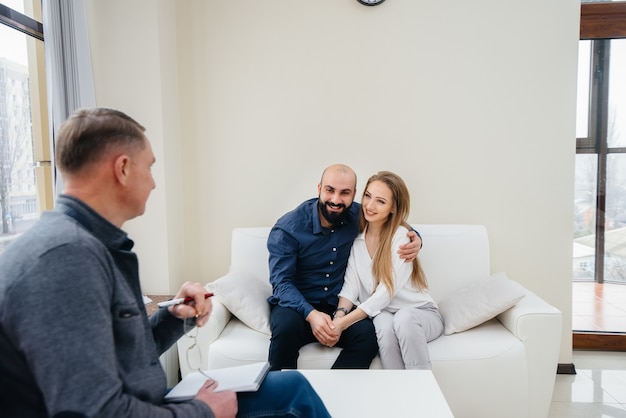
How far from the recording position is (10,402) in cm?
85

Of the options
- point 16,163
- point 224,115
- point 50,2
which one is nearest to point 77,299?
point 16,163

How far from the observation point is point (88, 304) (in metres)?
0.82

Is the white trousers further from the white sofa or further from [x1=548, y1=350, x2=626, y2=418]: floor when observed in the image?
[x1=548, y1=350, x2=626, y2=418]: floor

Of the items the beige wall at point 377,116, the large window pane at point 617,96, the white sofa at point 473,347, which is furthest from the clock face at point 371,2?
the white sofa at point 473,347

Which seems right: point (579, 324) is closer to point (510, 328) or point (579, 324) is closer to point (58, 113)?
point (510, 328)

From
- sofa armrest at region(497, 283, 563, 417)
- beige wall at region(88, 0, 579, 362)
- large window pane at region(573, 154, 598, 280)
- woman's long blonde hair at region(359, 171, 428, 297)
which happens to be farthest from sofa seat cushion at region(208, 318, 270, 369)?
large window pane at region(573, 154, 598, 280)

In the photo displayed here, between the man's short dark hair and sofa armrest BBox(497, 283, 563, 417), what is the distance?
1899 millimetres

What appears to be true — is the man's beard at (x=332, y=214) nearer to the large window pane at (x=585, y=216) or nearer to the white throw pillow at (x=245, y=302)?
the white throw pillow at (x=245, y=302)

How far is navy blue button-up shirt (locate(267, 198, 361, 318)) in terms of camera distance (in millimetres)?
2338

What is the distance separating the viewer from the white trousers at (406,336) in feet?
6.54

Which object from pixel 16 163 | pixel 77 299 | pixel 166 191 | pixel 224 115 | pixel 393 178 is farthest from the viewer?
pixel 224 115

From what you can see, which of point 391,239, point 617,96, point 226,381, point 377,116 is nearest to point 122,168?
point 226,381

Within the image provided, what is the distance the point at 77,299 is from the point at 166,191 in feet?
6.41

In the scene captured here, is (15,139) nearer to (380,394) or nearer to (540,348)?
(380,394)
